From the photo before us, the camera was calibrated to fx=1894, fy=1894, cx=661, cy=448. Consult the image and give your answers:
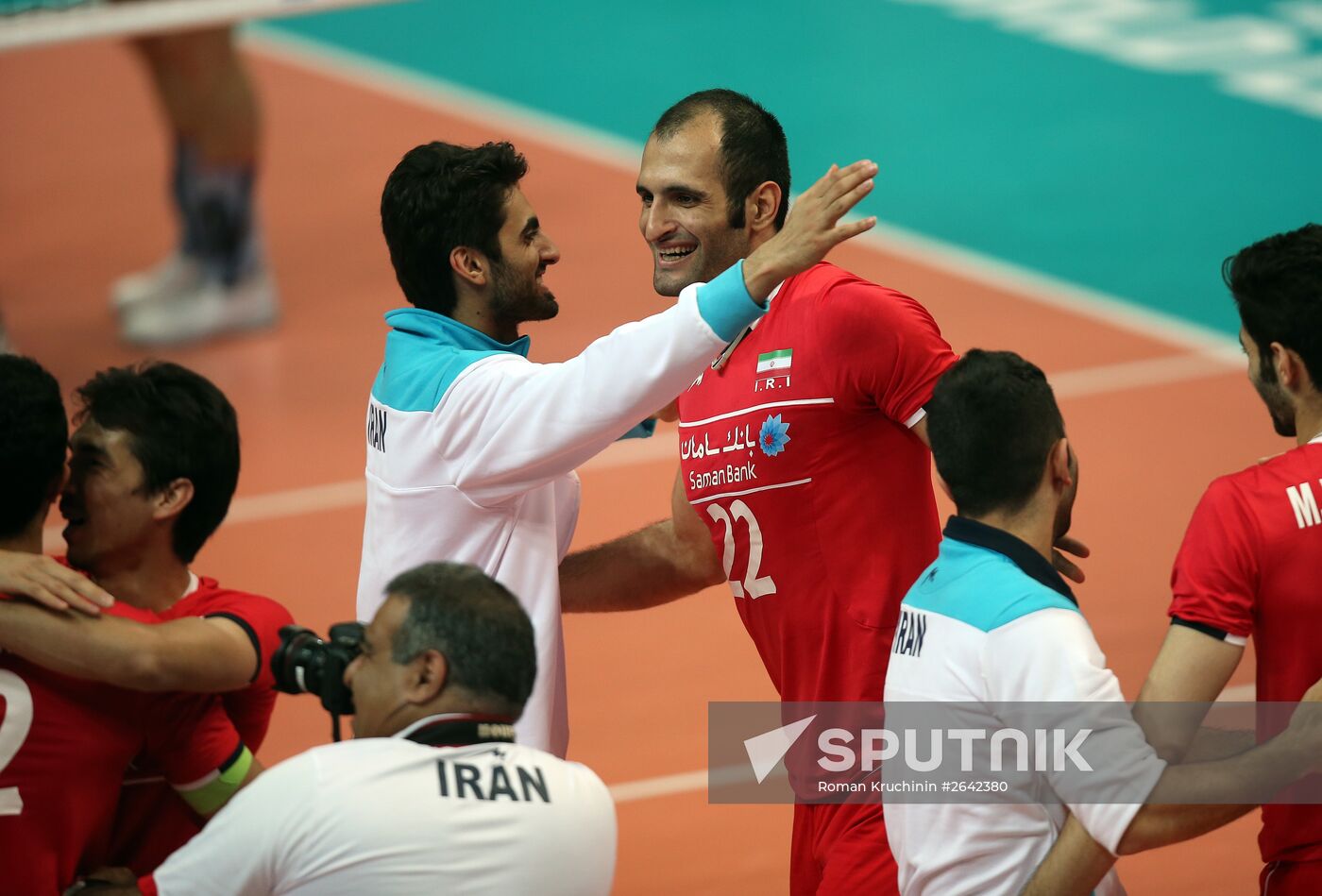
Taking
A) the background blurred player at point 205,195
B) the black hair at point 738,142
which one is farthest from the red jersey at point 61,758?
the background blurred player at point 205,195

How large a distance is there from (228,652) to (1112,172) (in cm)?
1017

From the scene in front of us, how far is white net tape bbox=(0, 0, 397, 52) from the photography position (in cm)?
995

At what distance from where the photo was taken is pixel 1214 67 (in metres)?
14.4

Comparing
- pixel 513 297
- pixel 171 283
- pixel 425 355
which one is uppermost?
pixel 171 283

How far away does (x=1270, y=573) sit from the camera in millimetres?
3752

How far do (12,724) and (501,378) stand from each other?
1.25 m

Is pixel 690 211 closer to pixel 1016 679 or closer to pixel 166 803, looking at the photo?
pixel 1016 679

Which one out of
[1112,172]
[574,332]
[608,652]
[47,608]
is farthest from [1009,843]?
[1112,172]

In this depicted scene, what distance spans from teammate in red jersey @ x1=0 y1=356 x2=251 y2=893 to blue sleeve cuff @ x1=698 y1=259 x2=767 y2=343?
1.35 metres

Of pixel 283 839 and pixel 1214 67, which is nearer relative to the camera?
pixel 283 839

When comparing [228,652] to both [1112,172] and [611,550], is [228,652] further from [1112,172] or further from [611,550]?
[1112,172]

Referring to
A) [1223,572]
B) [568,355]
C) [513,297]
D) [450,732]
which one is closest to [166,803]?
[450,732]

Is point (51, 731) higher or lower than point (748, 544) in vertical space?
lower

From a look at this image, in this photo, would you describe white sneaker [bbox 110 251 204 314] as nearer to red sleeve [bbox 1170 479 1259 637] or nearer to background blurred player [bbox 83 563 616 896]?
background blurred player [bbox 83 563 616 896]
